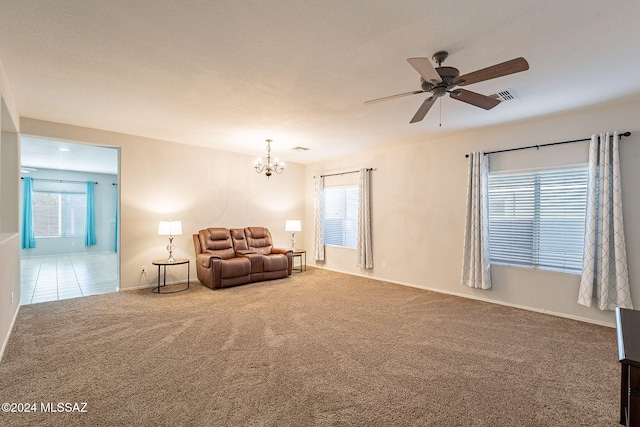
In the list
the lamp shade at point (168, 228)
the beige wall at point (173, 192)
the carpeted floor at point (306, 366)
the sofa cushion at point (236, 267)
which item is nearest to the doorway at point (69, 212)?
the beige wall at point (173, 192)

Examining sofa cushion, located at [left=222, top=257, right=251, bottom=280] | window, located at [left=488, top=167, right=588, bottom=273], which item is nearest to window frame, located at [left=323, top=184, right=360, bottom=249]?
sofa cushion, located at [left=222, top=257, right=251, bottom=280]

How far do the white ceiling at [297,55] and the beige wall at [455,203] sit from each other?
395 millimetres

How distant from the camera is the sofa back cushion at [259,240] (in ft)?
21.4

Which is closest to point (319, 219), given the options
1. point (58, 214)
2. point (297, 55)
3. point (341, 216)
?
point (341, 216)

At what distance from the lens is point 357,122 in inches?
174

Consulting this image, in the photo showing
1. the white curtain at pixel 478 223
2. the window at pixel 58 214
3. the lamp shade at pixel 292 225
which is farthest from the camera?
the window at pixel 58 214

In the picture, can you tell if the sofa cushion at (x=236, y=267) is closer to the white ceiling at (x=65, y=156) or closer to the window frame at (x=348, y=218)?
the window frame at (x=348, y=218)

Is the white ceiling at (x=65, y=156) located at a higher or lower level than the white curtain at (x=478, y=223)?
higher

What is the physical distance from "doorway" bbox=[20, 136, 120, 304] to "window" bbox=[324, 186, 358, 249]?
4.78 metres

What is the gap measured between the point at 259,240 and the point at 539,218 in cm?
501

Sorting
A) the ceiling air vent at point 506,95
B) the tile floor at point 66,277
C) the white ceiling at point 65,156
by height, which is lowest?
Answer: the tile floor at point 66,277

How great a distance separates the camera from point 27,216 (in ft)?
28.7

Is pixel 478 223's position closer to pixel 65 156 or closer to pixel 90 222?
pixel 65 156

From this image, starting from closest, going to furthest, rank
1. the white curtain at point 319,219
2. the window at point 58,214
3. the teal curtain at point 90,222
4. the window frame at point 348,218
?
the window frame at point 348,218 → the white curtain at point 319,219 → the window at point 58,214 → the teal curtain at point 90,222
